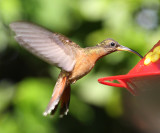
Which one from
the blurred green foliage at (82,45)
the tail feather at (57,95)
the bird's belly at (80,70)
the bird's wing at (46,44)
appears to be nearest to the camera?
the bird's wing at (46,44)

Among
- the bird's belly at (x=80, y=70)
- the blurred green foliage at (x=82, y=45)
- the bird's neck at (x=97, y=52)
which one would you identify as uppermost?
the bird's neck at (x=97, y=52)

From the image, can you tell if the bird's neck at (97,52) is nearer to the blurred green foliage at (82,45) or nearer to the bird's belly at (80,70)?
the bird's belly at (80,70)

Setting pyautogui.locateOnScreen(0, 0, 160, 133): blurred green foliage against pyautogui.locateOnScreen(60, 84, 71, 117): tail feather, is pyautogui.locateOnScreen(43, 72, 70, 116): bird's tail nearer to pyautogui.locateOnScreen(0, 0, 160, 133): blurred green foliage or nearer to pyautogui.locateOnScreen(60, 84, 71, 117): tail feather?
pyautogui.locateOnScreen(60, 84, 71, 117): tail feather

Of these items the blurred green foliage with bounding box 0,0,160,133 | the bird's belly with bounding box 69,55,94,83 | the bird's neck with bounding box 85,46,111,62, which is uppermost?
the bird's neck with bounding box 85,46,111,62

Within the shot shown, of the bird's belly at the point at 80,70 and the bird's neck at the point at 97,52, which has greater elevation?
the bird's neck at the point at 97,52

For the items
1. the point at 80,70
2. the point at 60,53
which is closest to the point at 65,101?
the point at 80,70

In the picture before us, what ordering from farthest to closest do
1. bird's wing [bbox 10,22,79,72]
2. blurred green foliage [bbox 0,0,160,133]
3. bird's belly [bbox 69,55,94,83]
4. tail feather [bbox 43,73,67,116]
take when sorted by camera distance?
blurred green foliage [bbox 0,0,160,133] → bird's belly [bbox 69,55,94,83] → tail feather [bbox 43,73,67,116] → bird's wing [bbox 10,22,79,72]

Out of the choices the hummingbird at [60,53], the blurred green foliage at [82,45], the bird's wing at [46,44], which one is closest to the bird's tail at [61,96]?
the hummingbird at [60,53]

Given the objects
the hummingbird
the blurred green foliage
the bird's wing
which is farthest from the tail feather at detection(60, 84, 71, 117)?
the blurred green foliage

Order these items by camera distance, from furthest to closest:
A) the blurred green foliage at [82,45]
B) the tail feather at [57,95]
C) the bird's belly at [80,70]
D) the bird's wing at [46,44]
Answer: the blurred green foliage at [82,45]
the bird's belly at [80,70]
the tail feather at [57,95]
the bird's wing at [46,44]
